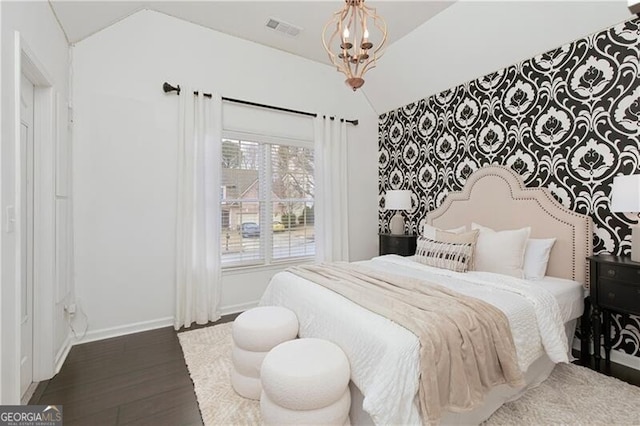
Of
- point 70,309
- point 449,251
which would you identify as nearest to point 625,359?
point 449,251

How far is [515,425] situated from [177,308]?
3021mm

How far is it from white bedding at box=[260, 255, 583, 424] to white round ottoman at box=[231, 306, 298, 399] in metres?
0.17

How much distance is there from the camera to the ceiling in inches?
108

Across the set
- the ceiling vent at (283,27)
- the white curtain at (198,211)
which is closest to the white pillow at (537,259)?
the white curtain at (198,211)

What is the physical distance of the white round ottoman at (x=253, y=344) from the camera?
2.00 meters

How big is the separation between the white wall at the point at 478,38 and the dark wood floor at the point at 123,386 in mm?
4031

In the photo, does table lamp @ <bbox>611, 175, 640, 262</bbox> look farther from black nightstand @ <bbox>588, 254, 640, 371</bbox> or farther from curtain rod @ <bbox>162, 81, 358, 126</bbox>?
curtain rod @ <bbox>162, 81, 358, 126</bbox>

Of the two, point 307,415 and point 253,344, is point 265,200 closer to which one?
point 253,344

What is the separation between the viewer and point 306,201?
4273mm

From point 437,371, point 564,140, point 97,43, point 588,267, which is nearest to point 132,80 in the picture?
point 97,43

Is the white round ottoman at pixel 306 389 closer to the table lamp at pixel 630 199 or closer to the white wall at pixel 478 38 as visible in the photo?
the table lamp at pixel 630 199

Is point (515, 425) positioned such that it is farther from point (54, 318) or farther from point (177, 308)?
point (54, 318)

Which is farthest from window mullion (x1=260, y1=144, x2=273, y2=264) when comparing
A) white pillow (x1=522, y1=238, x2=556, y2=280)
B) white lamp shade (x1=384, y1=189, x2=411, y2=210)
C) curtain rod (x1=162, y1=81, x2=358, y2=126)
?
white pillow (x1=522, y1=238, x2=556, y2=280)

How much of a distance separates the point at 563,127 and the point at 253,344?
323 cm
